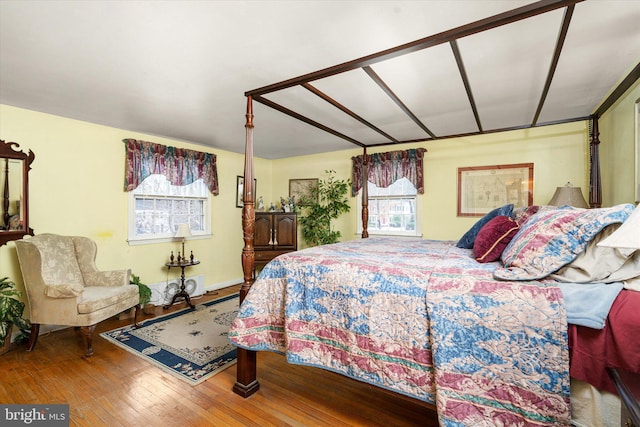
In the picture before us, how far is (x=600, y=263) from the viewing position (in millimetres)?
1189

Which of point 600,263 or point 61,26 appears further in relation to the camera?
point 61,26

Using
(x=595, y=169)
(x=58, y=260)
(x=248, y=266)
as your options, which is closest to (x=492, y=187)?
(x=595, y=169)

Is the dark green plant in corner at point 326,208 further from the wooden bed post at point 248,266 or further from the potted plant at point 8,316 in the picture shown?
the potted plant at point 8,316

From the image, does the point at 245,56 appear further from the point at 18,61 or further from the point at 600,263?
the point at 600,263

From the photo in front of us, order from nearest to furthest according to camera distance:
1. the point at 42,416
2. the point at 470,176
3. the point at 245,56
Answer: the point at 42,416
the point at 245,56
the point at 470,176

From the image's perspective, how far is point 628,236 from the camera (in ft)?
3.06

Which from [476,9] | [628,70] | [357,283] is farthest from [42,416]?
[628,70]

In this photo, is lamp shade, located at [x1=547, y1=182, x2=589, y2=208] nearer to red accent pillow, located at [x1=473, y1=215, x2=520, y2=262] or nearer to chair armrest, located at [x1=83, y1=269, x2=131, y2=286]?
red accent pillow, located at [x1=473, y1=215, x2=520, y2=262]

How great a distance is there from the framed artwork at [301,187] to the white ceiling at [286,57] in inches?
86.0

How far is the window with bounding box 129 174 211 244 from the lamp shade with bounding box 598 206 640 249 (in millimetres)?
4534

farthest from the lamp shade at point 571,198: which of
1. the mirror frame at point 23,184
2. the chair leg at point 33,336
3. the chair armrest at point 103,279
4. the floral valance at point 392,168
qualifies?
the mirror frame at point 23,184

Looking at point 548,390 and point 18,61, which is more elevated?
point 18,61

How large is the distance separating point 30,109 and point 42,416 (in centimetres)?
292

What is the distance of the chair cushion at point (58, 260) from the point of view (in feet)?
8.98
